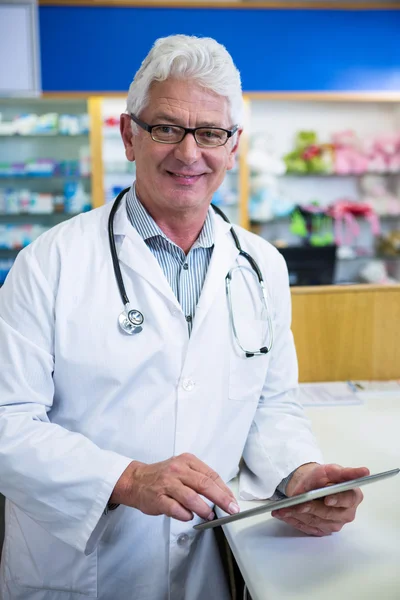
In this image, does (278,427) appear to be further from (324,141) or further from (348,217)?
(324,141)

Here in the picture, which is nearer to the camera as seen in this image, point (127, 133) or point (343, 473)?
point (343, 473)

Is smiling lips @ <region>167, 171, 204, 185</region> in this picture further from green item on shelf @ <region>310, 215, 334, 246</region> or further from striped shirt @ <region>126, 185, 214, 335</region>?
green item on shelf @ <region>310, 215, 334, 246</region>

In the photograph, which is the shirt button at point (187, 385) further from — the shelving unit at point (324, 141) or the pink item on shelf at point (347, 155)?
the pink item on shelf at point (347, 155)

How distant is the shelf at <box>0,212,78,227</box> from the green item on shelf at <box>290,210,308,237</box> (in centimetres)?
179

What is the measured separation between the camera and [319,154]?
4.73 meters

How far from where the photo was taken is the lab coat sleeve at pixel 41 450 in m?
1.04

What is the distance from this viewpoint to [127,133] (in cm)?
136

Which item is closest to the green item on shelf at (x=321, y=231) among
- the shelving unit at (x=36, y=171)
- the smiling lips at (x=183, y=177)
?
the shelving unit at (x=36, y=171)

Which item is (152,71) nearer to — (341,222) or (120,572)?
(120,572)

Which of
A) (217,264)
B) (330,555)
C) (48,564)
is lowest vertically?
(48,564)

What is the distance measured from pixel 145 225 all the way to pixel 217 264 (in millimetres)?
189

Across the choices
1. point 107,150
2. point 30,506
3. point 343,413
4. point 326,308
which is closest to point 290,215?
point 107,150

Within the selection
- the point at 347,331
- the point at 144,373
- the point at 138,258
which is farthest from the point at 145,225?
the point at 347,331

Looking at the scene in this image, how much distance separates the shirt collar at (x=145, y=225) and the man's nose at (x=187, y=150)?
16 centimetres
